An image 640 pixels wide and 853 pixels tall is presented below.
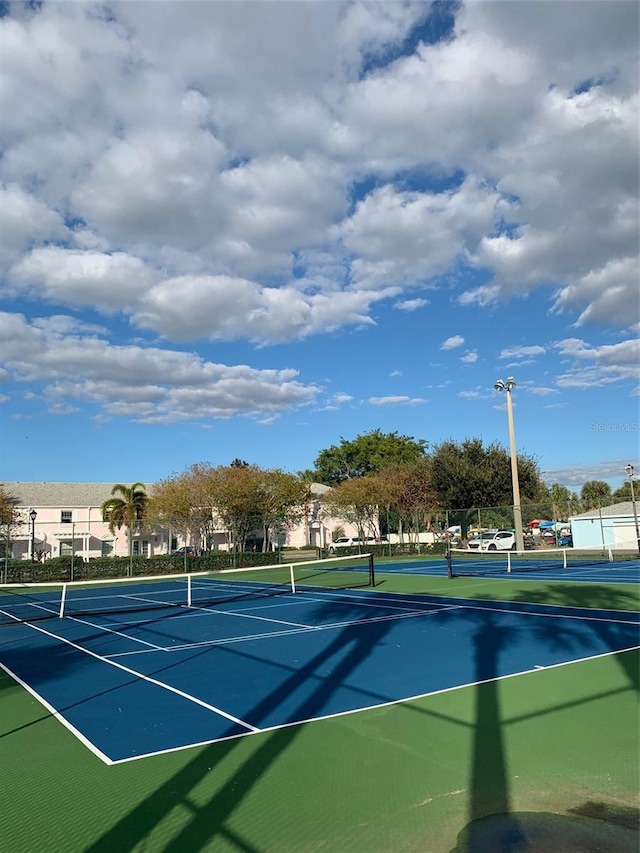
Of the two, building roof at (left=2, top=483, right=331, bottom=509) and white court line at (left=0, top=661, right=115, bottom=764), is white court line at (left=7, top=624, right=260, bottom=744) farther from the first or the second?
building roof at (left=2, top=483, right=331, bottom=509)

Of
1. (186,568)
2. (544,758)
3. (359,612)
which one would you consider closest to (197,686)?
(544,758)

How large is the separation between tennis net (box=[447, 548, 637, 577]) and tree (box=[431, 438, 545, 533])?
1019 cm

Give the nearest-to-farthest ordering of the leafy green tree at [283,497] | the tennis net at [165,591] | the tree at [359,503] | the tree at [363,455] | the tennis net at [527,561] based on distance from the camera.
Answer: the tennis net at [165,591] < the tennis net at [527,561] < the leafy green tree at [283,497] < the tree at [359,503] < the tree at [363,455]

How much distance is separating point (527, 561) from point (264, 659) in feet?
83.1

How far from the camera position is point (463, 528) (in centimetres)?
4022

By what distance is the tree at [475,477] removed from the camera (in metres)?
49.3

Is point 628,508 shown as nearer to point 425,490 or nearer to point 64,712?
point 425,490

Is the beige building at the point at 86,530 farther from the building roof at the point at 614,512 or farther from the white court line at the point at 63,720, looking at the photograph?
the white court line at the point at 63,720

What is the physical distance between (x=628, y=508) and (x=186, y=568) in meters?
25.6

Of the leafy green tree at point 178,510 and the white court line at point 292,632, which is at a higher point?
the leafy green tree at point 178,510

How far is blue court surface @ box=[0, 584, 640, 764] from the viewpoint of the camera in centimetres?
750

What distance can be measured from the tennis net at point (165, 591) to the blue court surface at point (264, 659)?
1980 mm

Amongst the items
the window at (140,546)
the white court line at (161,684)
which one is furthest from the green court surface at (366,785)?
the window at (140,546)

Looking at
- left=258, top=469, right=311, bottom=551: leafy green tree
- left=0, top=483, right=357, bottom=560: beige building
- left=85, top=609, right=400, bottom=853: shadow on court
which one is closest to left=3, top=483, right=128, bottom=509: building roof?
left=0, top=483, right=357, bottom=560: beige building
